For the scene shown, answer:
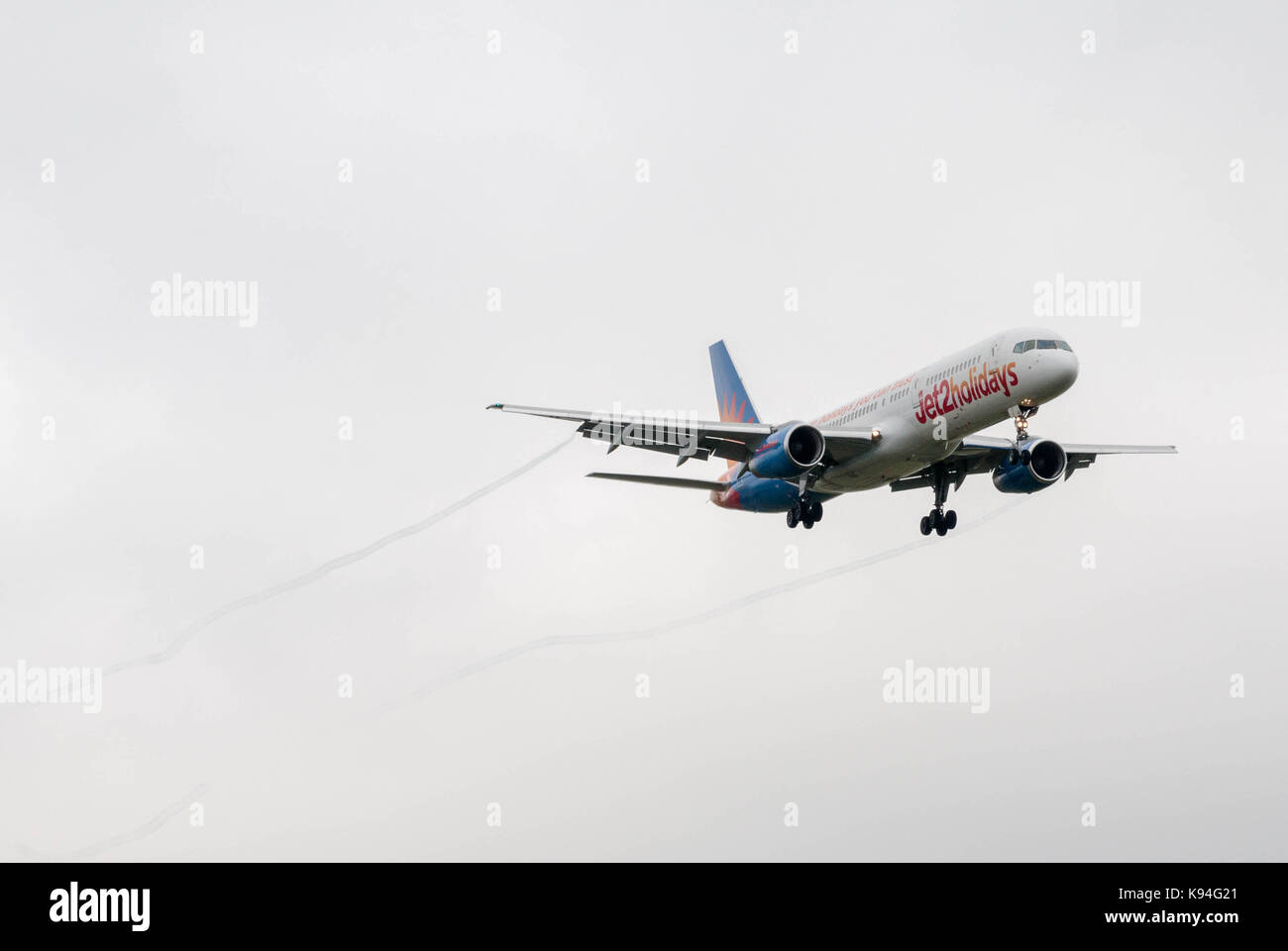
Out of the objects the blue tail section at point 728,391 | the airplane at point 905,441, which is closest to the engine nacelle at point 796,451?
the airplane at point 905,441

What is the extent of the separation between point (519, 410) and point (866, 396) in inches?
479

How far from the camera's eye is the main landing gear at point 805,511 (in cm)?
5509

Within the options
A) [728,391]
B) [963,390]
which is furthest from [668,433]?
[728,391]

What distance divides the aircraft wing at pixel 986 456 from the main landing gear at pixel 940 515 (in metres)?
0.30

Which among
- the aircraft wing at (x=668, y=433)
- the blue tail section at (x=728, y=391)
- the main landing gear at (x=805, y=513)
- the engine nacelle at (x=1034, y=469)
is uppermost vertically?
the blue tail section at (x=728, y=391)

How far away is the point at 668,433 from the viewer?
54.6 meters

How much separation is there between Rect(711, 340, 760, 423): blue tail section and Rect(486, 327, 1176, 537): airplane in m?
7.18

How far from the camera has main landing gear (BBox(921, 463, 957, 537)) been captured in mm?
57938

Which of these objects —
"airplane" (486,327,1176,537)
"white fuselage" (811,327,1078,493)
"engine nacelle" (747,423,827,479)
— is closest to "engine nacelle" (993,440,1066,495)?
"airplane" (486,327,1176,537)

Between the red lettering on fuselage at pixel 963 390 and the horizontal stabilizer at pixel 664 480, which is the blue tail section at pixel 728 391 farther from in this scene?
the red lettering on fuselage at pixel 963 390

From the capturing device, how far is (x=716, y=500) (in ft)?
197

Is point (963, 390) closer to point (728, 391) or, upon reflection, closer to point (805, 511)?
point (805, 511)

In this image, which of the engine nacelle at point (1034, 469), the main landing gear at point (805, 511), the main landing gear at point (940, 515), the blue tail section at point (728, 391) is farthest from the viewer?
the blue tail section at point (728, 391)
